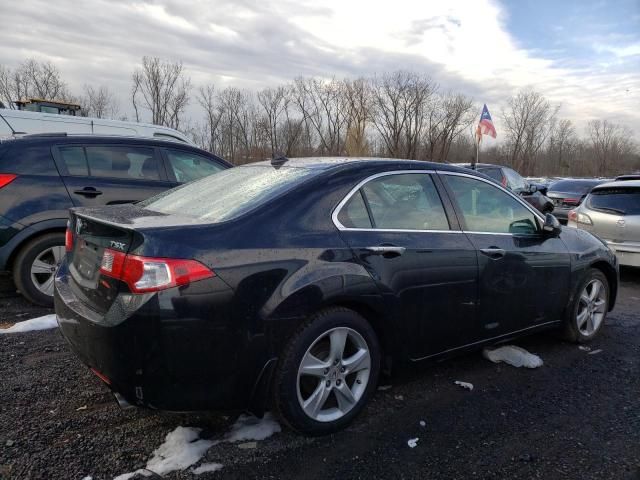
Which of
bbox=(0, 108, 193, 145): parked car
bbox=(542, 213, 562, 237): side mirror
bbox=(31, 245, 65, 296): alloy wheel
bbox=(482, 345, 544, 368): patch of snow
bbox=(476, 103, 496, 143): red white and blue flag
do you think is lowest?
bbox=(482, 345, 544, 368): patch of snow

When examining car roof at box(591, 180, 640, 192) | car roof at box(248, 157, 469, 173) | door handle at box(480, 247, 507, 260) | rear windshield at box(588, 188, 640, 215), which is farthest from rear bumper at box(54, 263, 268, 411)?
car roof at box(591, 180, 640, 192)

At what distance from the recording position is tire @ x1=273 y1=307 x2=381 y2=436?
8.73 ft

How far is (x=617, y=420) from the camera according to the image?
319cm

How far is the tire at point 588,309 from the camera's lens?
4422 mm

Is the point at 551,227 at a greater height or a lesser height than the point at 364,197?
lesser

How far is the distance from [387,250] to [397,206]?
1.35 feet

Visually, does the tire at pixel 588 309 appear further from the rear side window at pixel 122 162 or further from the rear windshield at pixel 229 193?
the rear side window at pixel 122 162

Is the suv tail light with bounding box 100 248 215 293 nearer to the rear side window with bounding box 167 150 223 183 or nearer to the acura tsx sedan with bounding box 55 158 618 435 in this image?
the acura tsx sedan with bounding box 55 158 618 435

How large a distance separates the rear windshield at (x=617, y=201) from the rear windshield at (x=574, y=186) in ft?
24.6

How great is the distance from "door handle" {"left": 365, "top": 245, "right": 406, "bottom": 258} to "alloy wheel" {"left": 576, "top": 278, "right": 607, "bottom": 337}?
235cm

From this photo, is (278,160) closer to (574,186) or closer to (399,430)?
(399,430)

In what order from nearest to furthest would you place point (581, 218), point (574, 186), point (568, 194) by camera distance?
point (581, 218), point (568, 194), point (574, 186)

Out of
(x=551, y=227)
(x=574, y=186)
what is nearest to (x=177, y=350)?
(x=551, y=227)

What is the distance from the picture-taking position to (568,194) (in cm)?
1448
